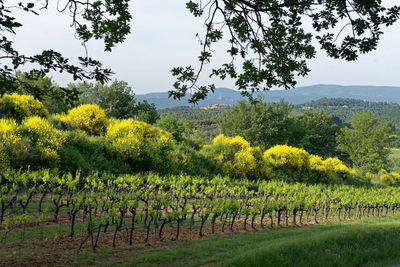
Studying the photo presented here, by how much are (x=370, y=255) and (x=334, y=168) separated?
29.8 meters

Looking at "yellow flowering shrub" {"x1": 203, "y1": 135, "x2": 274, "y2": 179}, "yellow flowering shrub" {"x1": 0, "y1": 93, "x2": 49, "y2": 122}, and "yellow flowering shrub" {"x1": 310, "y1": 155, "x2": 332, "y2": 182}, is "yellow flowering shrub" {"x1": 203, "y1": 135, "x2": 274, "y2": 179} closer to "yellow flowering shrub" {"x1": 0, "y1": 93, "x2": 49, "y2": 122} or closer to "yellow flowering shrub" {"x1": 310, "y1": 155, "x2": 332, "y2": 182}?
"yellow flowering shrub" {"x1": 310, "y1": 155, "x2": 332, "y2": 182}

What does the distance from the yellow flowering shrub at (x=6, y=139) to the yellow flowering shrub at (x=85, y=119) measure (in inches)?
320

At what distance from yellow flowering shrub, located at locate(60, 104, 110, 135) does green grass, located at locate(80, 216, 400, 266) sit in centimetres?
1647

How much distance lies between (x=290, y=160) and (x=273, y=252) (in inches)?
910

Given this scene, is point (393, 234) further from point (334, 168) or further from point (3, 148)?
point (334, 168)

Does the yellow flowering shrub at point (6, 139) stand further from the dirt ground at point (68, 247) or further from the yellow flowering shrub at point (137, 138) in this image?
the dirt ground at point (68, 247)

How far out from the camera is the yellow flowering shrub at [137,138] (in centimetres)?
1991

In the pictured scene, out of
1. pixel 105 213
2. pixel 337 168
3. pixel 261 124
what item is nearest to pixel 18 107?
pixel 105 213

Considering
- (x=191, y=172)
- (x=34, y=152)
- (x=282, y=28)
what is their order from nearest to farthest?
1. (x=282, y=28)
2. (x=34, y=152)
3. (x=191, y=172)

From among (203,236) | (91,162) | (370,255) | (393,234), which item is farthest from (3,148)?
(393,234)

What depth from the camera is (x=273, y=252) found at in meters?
7.82

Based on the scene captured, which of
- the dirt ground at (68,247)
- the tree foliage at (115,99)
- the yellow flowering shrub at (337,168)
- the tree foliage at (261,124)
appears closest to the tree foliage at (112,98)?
the tree foliage at (115,99)

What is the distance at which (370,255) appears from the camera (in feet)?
29.9

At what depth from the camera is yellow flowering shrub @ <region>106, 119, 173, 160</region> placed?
65.3 feet
